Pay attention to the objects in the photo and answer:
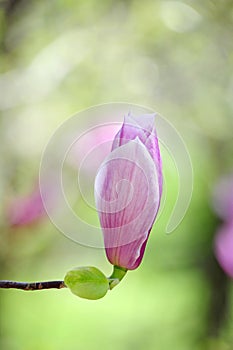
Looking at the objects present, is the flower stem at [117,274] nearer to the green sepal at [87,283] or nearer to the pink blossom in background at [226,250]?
the green sepal at [87,283]

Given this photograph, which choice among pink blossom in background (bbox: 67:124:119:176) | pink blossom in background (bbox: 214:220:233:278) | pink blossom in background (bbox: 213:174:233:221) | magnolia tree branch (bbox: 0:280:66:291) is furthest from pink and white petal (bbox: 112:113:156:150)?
pink blossom in background (bbox: 213:174:233:221)

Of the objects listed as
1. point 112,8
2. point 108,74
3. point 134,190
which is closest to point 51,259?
point 108,74

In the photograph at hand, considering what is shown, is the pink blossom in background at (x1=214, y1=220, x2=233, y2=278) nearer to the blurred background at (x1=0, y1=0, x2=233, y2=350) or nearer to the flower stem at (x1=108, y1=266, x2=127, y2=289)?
the blurred background at (x1=0, y1=0, x2=233, y2=350)

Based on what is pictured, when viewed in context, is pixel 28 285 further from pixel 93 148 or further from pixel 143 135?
pixel 93 148

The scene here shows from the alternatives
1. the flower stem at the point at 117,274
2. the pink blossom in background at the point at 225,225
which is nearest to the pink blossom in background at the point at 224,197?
the pink blossom in background at the point at 225,225

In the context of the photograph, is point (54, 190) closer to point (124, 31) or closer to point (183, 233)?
point (124, 31)
